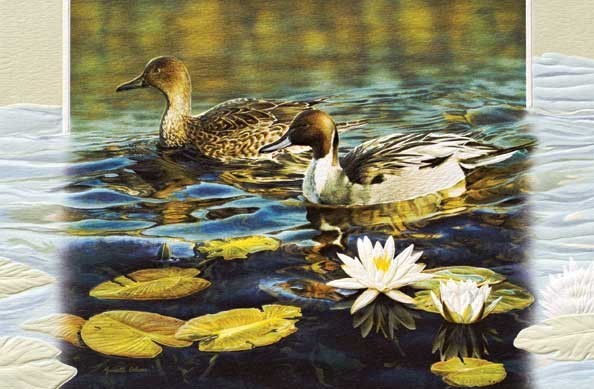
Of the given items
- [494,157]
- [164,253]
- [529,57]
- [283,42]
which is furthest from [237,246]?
[529,57]

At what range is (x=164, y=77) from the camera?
6.57 feet

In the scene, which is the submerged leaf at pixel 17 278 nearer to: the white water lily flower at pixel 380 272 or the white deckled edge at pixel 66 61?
the white deckled edge at pixel 66 61

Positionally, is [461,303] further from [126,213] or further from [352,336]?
[126,213]

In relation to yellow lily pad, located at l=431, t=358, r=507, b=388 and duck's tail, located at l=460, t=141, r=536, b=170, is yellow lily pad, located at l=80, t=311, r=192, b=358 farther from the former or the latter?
duck's tail, located at l=460, t=141, r=536, b=170

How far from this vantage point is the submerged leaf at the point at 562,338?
175cm

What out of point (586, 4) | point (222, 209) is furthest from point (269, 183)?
point (586, 4)

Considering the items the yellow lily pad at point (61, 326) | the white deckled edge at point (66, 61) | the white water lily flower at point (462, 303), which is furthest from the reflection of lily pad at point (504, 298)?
the white deckled edge at point (66, 61)

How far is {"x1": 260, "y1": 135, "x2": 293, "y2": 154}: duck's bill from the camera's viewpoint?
1952 mm

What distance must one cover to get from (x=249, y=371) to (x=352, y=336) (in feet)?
0.73

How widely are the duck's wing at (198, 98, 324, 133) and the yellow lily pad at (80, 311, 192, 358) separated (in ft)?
1.55

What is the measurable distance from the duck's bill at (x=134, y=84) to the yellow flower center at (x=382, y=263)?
0.68 metres

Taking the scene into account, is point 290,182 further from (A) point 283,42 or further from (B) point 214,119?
(A) point 283,42

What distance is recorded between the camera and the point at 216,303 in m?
1.81

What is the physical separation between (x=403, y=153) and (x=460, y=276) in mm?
311
